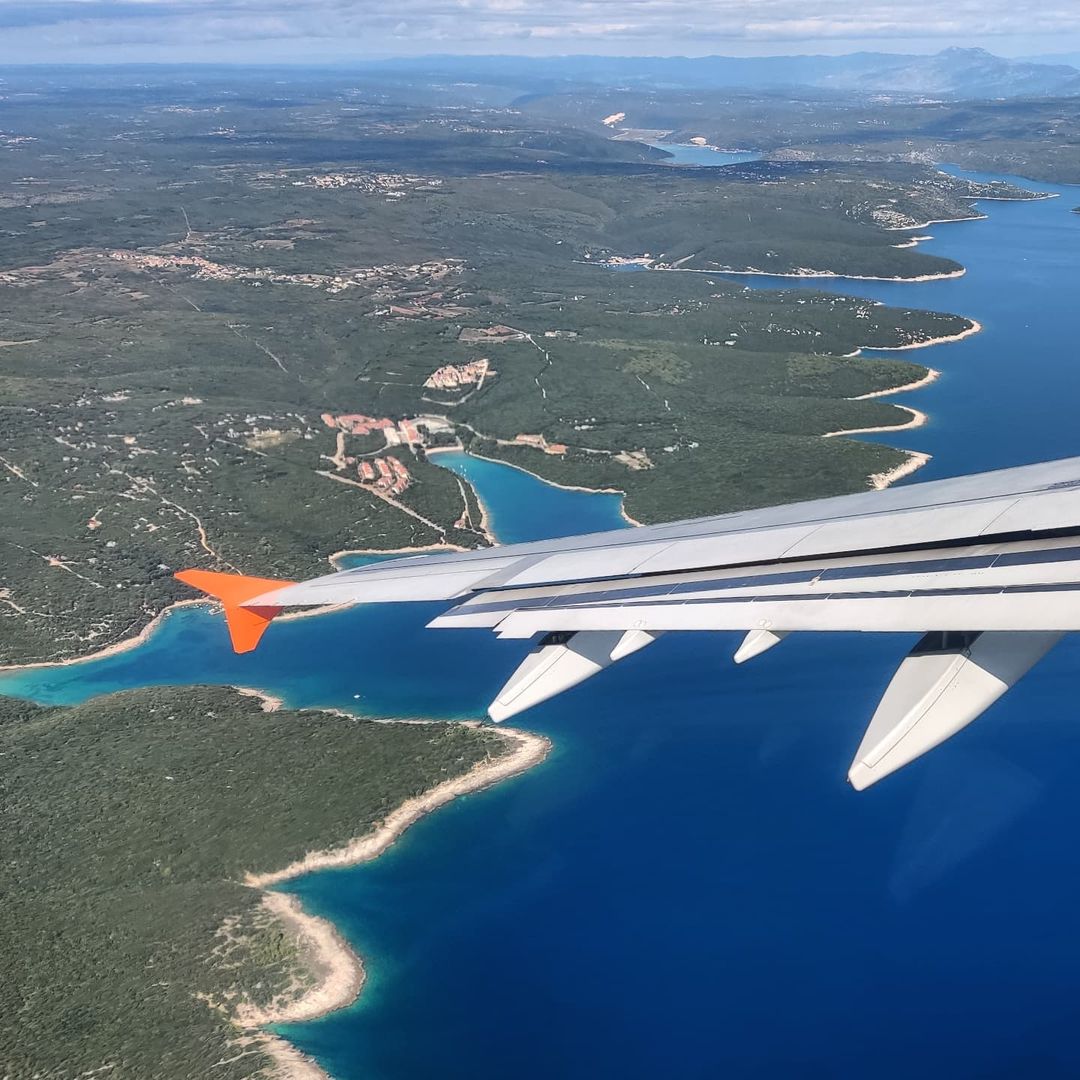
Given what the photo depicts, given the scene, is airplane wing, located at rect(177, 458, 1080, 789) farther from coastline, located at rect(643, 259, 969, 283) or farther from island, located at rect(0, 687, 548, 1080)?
coastline, located at rect(643, 259, 969, 283)

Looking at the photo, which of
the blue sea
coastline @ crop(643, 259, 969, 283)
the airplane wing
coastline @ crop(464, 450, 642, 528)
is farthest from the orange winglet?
coastline @ crop(643, 259, 969, 283)

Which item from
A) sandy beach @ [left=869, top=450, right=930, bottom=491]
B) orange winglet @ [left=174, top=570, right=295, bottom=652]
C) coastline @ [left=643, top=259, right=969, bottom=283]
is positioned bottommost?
sandy beach @ [left=869, top=450, right=930, bottom=491]

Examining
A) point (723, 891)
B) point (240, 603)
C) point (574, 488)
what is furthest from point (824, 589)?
point (574, 488)

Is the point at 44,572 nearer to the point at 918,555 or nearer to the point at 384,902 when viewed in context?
the point at 384,902

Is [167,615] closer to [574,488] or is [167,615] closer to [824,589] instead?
[574,488]

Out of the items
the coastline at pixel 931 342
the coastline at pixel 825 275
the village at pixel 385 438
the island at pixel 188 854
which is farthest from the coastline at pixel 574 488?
the coastline at pixel 825 275

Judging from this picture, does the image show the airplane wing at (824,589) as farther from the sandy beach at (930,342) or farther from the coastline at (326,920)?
the sandy beach at (930,342)
